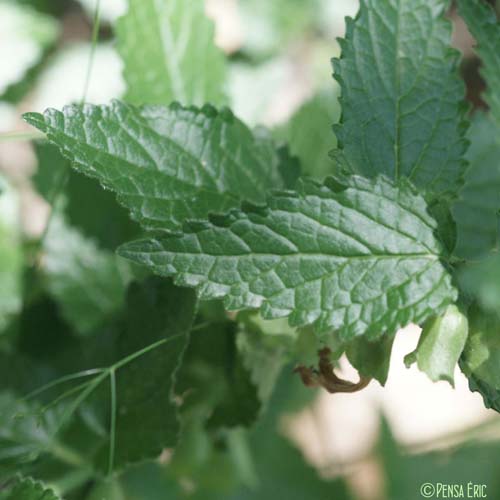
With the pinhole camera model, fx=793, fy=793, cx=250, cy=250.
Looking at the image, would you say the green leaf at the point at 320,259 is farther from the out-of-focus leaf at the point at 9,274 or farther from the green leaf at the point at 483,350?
the out-of-focus leaf at the point at 9,274

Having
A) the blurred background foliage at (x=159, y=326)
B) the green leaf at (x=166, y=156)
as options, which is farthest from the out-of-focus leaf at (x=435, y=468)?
the green leaf at (x=166, y=156)

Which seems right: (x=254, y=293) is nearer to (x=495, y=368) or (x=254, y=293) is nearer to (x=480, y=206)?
(x=495, y=368)

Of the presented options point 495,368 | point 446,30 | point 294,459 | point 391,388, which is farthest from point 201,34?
point 391,388

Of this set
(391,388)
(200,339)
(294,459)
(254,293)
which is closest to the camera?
(254,293)

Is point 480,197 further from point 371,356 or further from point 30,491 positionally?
point 30,491

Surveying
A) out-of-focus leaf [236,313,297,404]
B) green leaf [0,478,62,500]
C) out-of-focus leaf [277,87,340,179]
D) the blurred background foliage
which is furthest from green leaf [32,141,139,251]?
green leaf [0,478,62,500]

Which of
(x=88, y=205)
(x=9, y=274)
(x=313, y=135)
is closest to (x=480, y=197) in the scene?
(x=313, y=135)
